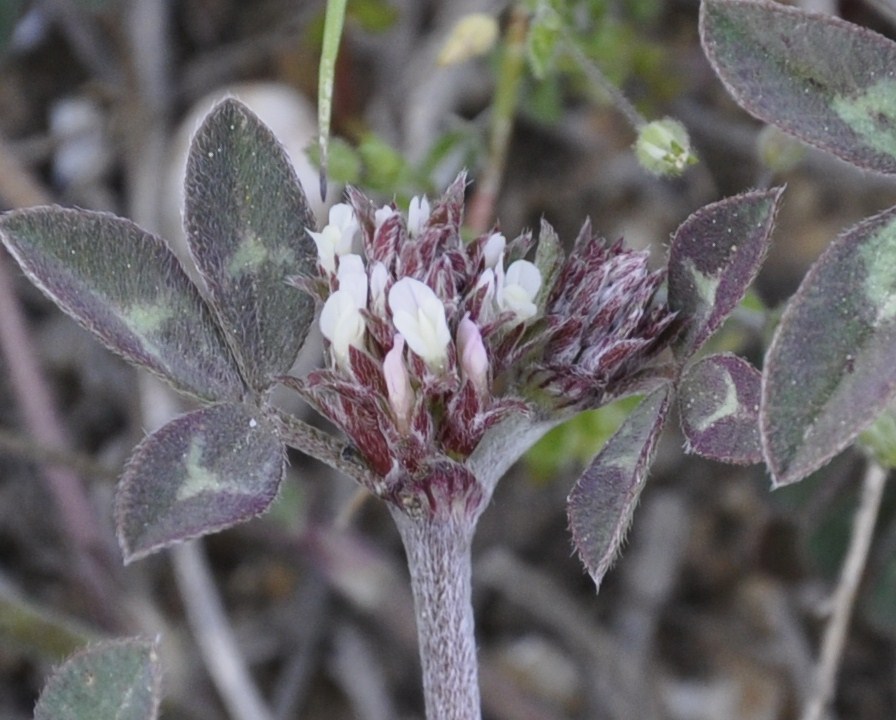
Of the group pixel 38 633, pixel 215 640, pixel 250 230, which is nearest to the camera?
pixel 250 230

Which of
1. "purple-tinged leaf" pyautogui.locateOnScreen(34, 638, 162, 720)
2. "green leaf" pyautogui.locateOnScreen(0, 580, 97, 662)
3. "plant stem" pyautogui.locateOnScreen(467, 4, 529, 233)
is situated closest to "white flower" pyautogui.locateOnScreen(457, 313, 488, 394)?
"purple-tinged leaf" pyautogui.locateOnScreen(34, 638, 162, 720)

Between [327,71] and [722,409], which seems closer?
[722,409]

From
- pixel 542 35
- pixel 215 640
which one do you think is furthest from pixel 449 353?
pixel 215 640

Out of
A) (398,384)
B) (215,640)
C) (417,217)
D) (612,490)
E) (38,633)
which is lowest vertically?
(215,640)

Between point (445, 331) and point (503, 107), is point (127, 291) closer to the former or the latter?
point (445, 331)

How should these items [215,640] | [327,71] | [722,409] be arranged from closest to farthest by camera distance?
[722,409], [327,71], [215,640]

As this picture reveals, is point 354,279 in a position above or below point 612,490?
above

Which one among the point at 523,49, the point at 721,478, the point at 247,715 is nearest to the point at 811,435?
the point at 523,49
